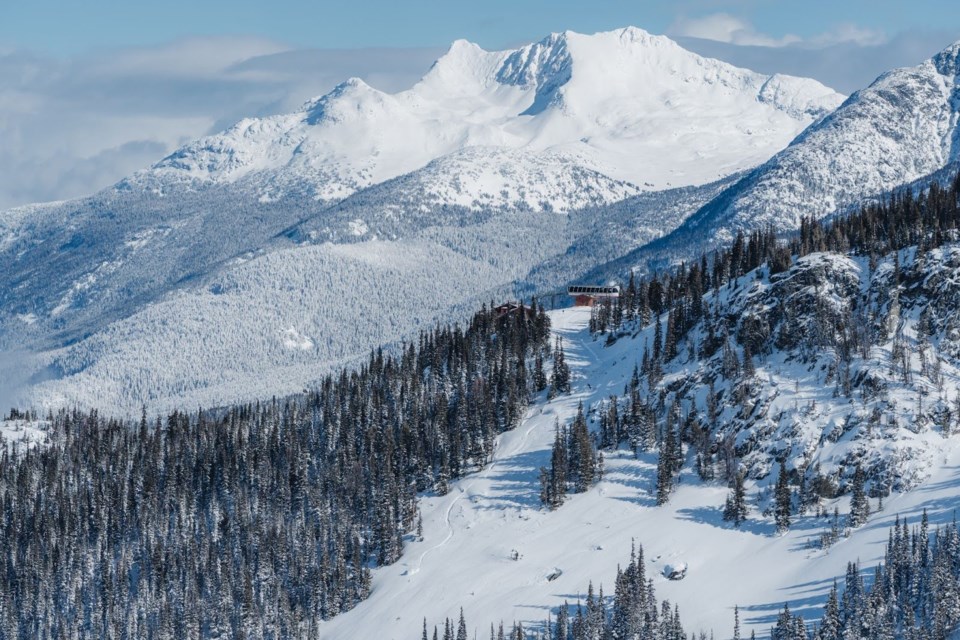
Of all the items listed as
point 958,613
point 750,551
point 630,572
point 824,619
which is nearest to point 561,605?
point 630,572

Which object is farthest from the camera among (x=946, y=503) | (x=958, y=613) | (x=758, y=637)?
(x=946, y=503)

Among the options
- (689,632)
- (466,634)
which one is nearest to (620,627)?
(689,632)

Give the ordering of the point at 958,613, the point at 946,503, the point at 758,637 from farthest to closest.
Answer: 1. the point at 946,503
2. the point at 758,637
3. the point at 958,613

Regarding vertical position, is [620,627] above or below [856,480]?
below

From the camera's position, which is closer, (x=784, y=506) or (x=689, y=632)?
(x=689, y=632)

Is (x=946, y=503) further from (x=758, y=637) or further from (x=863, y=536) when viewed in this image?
(x=758, y=637)

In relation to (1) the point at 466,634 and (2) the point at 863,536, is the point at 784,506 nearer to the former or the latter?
(2) the point at 863,536

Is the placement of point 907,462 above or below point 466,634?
above

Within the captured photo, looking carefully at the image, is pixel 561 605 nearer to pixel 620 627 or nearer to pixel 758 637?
pixel 620 627

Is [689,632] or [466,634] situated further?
[466,634]
